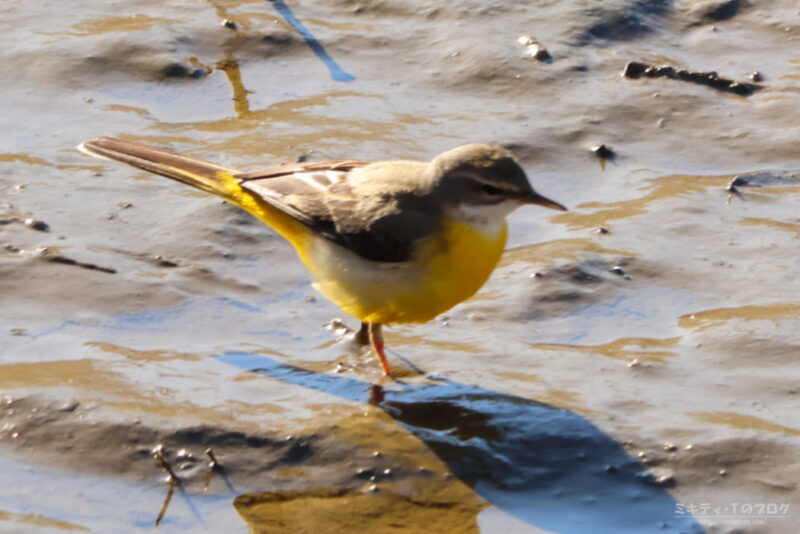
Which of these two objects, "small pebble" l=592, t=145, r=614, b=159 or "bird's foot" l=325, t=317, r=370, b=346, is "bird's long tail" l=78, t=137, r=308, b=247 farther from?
"small pebble" l=592, t=145, r=614, b=159

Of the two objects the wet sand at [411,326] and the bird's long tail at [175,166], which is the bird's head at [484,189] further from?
the bird's long tail at [175,166]

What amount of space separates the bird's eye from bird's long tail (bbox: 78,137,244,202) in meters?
1.67

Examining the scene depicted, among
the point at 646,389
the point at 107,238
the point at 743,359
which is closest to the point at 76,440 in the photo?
the point at 107,238

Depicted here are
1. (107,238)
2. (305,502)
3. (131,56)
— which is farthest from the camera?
(131,56)

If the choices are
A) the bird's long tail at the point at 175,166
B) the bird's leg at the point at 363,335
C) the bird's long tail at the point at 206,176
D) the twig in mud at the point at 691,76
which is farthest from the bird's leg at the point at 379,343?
the twig in mud at the point at 691,76

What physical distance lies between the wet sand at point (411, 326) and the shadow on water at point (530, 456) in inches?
0.6

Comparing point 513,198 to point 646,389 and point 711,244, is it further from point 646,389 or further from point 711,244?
point 711,244

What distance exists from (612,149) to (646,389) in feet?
11.6

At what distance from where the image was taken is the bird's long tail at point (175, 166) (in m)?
7.79

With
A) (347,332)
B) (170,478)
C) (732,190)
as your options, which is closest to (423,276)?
(347,332)

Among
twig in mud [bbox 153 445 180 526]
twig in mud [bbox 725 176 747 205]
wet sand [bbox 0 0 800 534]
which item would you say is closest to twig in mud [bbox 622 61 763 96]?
wet sand [bbox 0 0 800 534]

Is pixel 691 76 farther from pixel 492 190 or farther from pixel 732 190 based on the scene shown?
pixel 492 190

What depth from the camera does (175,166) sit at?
7.92 m

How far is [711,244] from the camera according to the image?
866 centimetres
